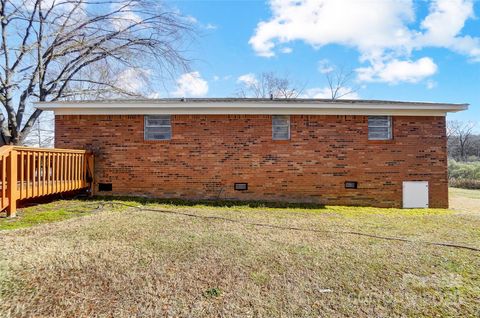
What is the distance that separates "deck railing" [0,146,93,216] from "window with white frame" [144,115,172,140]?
179 cm

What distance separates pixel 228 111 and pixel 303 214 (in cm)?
362

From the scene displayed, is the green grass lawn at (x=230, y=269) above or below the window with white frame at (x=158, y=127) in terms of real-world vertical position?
below

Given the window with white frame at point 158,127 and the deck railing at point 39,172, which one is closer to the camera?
the deck railing at point 39,172

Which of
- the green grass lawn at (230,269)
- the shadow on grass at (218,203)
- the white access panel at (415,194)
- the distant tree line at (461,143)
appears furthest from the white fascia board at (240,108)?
the distant tree line at (461,143)

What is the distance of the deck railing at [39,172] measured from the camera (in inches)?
213

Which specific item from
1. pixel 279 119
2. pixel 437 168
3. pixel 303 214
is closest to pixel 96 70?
pixel 279 119

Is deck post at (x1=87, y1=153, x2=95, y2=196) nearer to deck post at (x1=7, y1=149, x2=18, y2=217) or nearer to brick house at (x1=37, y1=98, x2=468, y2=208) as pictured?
brick house at (x1=37, y1=98, x2=468, y2=208)

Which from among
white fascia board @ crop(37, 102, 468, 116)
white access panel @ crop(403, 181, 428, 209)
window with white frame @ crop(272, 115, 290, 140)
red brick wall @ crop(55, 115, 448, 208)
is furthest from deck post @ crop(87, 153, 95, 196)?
white access panel @ crop(403, 181, 428, 209)

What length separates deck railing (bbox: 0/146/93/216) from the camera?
540cm

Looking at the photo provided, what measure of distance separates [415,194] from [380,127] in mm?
2276

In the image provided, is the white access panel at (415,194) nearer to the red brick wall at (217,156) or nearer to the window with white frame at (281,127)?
the red brick wall at (217,156)

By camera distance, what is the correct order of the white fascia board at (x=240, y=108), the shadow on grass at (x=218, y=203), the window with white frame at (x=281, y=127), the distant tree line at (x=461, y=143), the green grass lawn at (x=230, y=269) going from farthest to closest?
the distant tree line at (x=461, y=143), the window with white frame at (x=281, y=127), the white fascia board at (x=240, y=108), the shadow on grass at (x=218, y=203), the green grass lawn at (x=230, y=269)

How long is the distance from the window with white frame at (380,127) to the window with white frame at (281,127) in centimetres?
251

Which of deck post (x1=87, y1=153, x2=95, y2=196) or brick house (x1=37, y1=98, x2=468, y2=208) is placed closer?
deck post (x1=87, y1=153, x2=95, y2=196)
